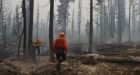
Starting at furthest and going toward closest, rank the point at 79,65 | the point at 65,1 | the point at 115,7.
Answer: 1. the point at 115,7
2. the point at 65,1
3. the point at 79,65

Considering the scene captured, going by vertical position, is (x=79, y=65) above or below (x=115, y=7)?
below

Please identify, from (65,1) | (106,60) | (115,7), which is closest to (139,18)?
(115,7)

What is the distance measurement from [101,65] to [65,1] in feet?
213

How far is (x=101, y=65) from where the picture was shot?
569 inches

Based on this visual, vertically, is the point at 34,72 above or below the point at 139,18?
below

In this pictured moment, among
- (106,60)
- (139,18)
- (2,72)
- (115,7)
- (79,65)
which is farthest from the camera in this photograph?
(139,18)

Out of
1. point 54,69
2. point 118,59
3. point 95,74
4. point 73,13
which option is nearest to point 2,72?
point 54,69

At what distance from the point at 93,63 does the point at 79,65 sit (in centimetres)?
90

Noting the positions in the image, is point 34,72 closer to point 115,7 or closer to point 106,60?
point 106,60

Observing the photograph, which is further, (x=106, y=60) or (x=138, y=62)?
(x=106, y=60)

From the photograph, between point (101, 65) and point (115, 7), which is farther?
point (115, 7)

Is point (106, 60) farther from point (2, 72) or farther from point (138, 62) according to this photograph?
point (2, 72)

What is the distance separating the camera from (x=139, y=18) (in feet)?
352

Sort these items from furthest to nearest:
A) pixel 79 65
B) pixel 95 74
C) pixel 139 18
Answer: pixel 139 18, pixel 79 65, pixel 95 74
